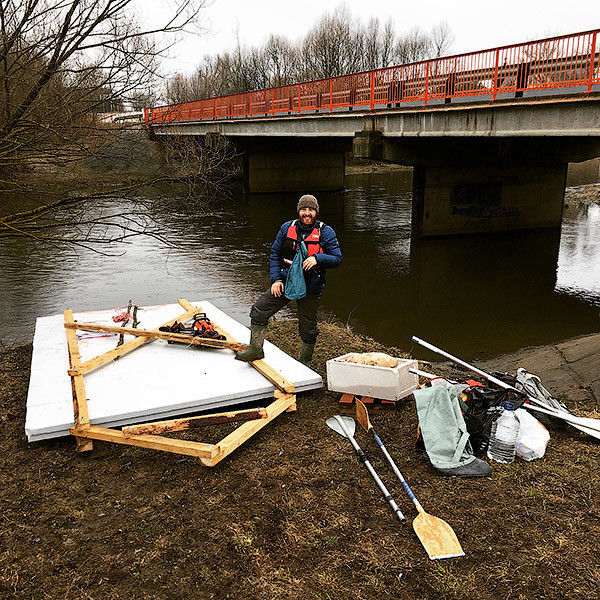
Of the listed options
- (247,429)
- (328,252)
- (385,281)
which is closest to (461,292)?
(385,281)

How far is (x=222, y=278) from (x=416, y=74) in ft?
22.1

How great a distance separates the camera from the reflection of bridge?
9.83 metres

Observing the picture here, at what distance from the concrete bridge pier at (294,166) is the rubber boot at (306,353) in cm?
2379

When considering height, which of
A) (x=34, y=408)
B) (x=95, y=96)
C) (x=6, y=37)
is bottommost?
(x=34, y=408)

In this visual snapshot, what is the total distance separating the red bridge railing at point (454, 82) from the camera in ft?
30.8

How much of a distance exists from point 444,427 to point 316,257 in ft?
6.32

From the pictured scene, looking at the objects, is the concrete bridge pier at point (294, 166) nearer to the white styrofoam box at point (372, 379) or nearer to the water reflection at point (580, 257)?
the water reflection at point (580, 257)

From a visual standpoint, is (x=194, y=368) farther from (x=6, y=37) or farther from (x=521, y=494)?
(x=6, y=37)

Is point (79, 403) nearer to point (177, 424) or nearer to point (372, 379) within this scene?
point (177, 424)

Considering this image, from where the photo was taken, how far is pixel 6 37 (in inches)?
223

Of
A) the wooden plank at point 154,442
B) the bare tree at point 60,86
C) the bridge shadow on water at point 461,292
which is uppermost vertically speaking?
the bare tree at point 60,86

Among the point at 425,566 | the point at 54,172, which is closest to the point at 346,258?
the point at 54,172

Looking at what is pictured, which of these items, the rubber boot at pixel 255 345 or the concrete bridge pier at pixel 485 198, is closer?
the rubber boot at pixel 255 345

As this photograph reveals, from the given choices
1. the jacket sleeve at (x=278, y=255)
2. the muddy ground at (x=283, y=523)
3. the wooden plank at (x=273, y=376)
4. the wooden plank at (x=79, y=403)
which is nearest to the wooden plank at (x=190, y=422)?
the muddy ground at (x=283, y=523)
